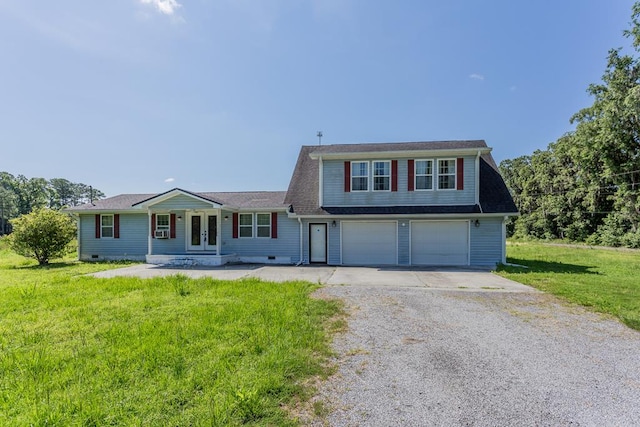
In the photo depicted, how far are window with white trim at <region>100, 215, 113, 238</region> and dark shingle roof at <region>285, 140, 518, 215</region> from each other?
8958mm

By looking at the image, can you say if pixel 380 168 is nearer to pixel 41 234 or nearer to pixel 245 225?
pixel 245 225

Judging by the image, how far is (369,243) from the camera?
1330 cm

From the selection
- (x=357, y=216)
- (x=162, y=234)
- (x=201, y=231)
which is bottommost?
(x=162, y=234)

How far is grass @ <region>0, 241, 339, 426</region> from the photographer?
2.67 metres

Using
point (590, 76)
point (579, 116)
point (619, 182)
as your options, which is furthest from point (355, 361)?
point (579, 116)

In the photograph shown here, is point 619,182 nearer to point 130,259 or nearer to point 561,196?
point 561,196

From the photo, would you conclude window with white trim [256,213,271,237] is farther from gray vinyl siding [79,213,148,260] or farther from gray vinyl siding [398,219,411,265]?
gray vinyl siding [398,219,411,265]

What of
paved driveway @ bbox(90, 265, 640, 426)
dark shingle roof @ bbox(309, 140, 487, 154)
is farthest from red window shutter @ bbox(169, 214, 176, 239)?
paved driveway @ bbox(90, 265, 640, 426)

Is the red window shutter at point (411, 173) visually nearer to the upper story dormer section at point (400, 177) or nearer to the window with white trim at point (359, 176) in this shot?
the upper story dormer section at point (400, 177)

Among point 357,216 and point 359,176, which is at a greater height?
point 359,176

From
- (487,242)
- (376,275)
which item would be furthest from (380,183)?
(487,242)

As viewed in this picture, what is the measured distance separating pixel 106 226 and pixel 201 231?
200 inches

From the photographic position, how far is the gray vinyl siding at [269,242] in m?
13.8

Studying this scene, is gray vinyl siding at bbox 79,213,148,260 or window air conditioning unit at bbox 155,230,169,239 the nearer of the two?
window air conditioning unit at bbox 155,230,169,239
